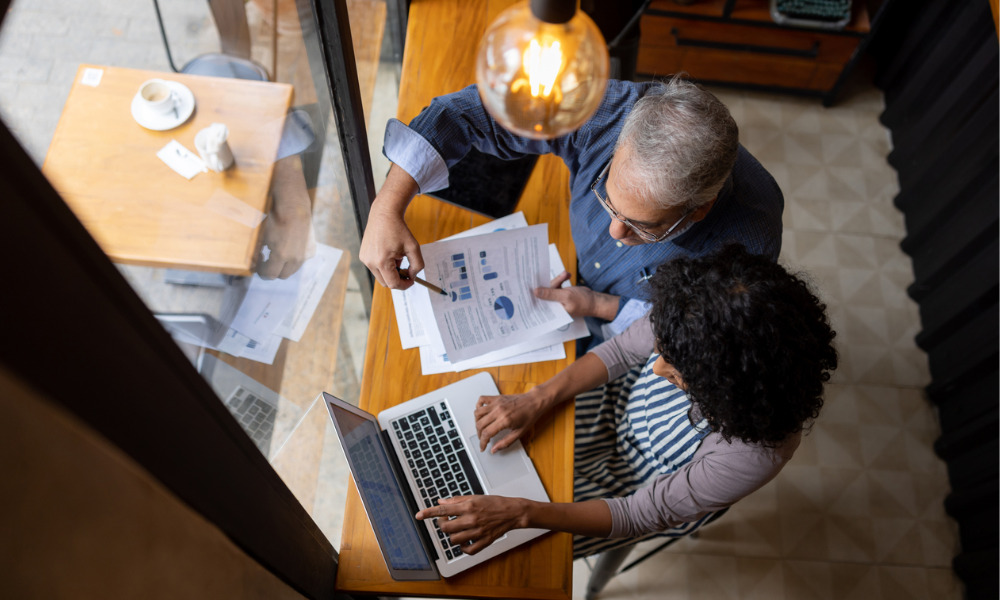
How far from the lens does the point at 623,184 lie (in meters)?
1.19

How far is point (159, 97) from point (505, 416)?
0.79m

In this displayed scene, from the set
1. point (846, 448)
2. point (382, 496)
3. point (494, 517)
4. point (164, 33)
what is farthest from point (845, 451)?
point (164, 33)

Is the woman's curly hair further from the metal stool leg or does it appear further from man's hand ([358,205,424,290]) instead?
the metal stool leg

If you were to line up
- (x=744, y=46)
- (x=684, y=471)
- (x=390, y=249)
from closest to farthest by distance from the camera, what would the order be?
(x=684, y=471), (x=390, y=249), (x=744, y=46)

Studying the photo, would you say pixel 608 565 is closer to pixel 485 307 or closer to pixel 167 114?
pixel 485 307

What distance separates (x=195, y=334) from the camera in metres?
0.82

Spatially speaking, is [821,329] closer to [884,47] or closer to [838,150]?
[838,150]

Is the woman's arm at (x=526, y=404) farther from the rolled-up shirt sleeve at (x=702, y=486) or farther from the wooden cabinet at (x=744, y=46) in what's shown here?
the wooden cabinet at (x=744, y=46)

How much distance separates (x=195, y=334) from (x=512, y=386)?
706 millimetres

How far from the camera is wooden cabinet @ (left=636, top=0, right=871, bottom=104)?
8.16 ft

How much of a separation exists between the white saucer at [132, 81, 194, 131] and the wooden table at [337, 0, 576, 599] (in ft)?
1.90

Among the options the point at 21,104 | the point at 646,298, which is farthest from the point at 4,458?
the point at 646,298

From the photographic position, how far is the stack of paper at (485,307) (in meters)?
1.38

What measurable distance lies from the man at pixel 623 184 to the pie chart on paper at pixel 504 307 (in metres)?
0.07
